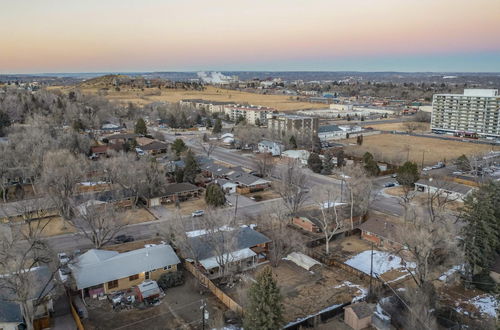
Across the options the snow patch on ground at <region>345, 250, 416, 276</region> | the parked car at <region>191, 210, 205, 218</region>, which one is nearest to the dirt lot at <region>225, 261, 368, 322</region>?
the snow patch on ground at <region>345, 250, 416, 276</region>

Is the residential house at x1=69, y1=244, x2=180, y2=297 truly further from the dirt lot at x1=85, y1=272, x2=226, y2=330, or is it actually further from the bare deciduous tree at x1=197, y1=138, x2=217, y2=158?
the bare deciduous tree at x1=197, y1=138, x2=217, y2=158

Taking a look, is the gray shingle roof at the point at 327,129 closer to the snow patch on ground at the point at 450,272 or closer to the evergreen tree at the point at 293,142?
the evergreen tree at the point at 293,142

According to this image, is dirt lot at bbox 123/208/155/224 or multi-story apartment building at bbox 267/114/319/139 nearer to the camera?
dirt lot at bbox 123/208/155/224

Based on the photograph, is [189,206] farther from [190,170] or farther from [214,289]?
[214,289]

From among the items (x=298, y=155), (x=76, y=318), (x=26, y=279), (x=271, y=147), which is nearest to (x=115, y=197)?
(x=76, y=318)

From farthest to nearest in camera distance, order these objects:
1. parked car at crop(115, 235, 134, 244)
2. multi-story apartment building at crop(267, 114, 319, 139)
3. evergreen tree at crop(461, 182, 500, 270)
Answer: multi-story apartment building at crop(267, 114, 319, 139), parked car at crop(115, 235, 134, 244), evergreen tree at crop(461, 182, 500, 270)

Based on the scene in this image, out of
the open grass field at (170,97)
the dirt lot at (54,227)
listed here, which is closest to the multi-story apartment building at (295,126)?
the dirt lot at (54,227)
